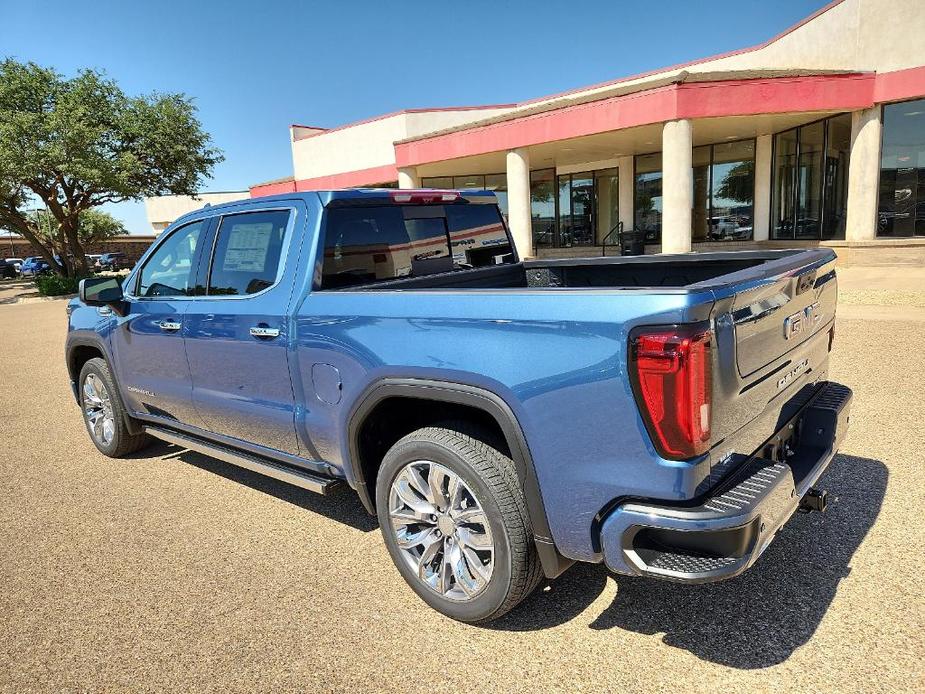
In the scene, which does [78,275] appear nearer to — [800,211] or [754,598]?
[800,211]

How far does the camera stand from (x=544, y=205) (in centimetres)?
2652

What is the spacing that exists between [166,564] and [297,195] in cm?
210

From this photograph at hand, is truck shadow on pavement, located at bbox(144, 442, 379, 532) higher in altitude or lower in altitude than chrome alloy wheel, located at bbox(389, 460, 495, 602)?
lower

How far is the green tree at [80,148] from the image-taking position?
22.3m

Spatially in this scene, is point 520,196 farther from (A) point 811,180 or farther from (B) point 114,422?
(B) point 114,422

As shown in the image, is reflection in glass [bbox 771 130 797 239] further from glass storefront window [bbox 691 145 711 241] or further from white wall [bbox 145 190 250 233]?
white wall [bbox 145 190 250 233]

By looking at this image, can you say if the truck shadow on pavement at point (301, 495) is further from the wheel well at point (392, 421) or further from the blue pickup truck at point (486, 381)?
the blue pickup truck at point (486, 381)

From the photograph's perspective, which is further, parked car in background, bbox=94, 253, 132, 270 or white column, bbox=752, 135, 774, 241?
parked car in background, bbox=94, 253, 132, 270

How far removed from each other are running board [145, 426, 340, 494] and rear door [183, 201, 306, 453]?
110mm

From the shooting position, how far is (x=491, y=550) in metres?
2.65

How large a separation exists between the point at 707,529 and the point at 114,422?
463 centimetres

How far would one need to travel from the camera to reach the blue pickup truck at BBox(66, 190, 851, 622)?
2.14 metres

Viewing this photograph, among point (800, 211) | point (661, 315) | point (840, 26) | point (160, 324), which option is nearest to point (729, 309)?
point (661, 315)

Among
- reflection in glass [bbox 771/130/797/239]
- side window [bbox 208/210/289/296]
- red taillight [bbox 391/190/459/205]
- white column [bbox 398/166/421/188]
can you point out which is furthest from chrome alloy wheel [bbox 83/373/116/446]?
white column [bbox 398/166/421/188]
